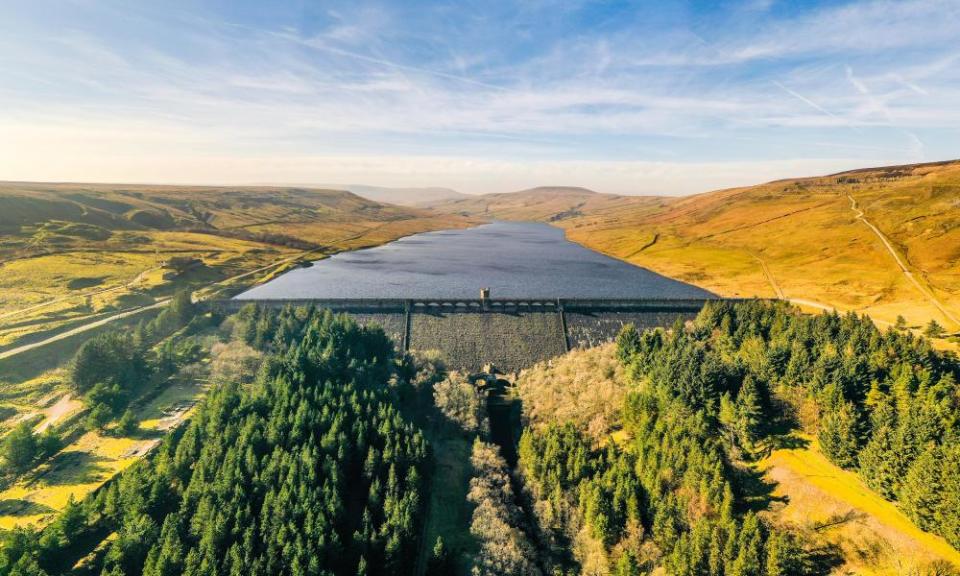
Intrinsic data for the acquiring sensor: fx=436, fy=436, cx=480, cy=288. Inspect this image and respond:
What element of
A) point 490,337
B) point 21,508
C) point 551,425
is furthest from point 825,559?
point 21,508

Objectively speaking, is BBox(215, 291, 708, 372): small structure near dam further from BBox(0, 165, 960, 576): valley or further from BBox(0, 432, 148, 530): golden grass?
BBox(0, 432, 148, 530): golden grass

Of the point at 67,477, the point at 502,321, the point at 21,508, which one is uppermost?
the point at 502,321

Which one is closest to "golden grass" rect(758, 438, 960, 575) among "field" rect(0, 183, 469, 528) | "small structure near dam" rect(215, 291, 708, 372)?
"small structure near dam" rect(215, 291, 708, 372)

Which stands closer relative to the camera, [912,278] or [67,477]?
[67,477]

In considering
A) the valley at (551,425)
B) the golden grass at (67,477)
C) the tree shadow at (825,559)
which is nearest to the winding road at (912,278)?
the valley at (551,425)

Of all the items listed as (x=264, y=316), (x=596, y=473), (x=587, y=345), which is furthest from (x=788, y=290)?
(x=264, y=316)

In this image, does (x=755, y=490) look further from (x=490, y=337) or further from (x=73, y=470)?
(x=73, y=470)
